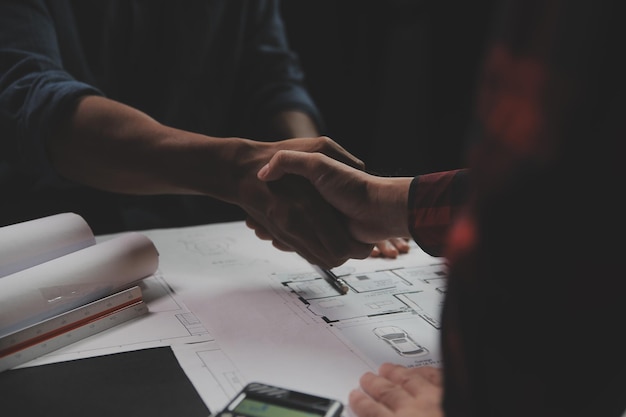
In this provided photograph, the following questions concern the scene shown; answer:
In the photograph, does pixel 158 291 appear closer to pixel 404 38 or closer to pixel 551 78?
pixel 551 78

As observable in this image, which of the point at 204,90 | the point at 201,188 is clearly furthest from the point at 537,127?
the point at 204,90

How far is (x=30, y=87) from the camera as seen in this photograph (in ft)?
3.26

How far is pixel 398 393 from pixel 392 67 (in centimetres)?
174

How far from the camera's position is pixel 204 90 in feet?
4.57

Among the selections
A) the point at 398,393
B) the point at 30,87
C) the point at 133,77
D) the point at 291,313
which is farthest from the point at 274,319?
the point at 133,77

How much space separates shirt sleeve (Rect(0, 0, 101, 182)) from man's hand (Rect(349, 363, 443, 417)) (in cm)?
68

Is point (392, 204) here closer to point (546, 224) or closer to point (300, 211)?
point (300, 211)

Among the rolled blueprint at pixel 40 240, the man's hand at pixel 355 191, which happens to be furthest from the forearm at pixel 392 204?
the rolled blueprint at pixel 40 240

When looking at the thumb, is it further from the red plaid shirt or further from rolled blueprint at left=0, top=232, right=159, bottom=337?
the red plaid shirt

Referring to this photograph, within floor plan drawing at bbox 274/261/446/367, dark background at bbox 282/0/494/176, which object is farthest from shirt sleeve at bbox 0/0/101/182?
dark background at bbox 282/0/494/176

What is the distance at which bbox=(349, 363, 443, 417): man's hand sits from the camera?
20.7 inches

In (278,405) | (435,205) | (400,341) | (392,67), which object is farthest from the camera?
(392,67)

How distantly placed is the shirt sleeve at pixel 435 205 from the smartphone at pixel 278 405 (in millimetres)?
347

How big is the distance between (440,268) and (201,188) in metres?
0.40
